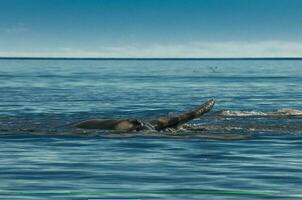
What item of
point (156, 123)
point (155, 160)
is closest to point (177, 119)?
point (156, 123)

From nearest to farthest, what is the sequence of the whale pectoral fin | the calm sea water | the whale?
the calm sea water, the whale, the whale pectoral fin

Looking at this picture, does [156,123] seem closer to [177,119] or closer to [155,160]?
[177,119]

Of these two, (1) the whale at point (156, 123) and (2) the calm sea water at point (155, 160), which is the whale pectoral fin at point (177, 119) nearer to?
(1) the whale at point (156, 123)

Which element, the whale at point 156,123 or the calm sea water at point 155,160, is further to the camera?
the whale at point 156,123

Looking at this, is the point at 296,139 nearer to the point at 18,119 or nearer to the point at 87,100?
the point at 18,119

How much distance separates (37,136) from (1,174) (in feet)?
33.7

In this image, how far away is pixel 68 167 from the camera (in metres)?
23.0

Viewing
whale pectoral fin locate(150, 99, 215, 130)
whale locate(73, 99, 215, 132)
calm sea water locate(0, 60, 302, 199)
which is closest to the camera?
calm sea water locate(0, 60, 302, 199)

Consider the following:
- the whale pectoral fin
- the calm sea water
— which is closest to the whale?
the whale pectoral fin

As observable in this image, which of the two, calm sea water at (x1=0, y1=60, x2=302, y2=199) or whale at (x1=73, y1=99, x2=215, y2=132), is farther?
whale at (x1=73, y1=99, x2=215, y2=132)

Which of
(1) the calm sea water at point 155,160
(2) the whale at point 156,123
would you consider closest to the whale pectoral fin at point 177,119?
(2) the whale at point 156,123

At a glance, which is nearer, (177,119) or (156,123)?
(177,119)

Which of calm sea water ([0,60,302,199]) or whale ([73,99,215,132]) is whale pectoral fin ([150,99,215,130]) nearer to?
whale ([73,99,215,132])

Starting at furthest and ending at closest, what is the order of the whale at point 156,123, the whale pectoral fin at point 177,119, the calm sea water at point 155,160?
the whale pectoral fin at point 177,119 → the whale at point 156,123 → the calm sea water at point 155,160
